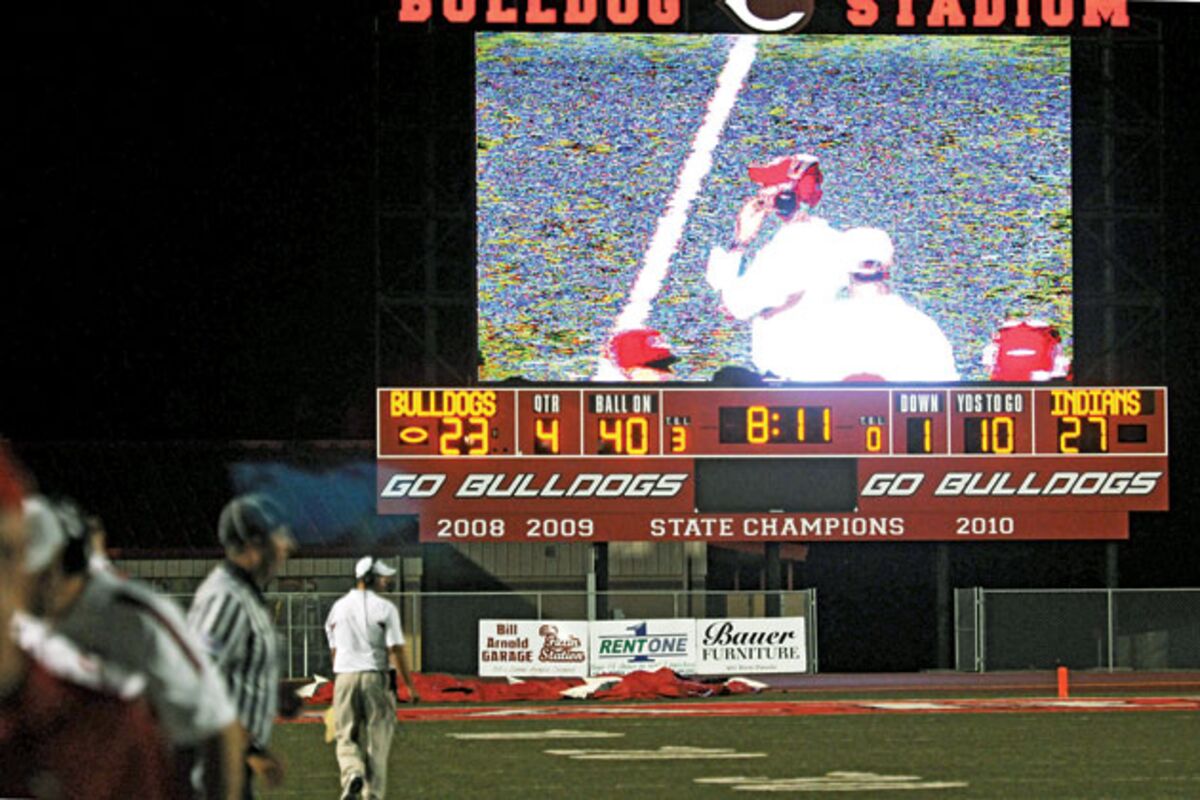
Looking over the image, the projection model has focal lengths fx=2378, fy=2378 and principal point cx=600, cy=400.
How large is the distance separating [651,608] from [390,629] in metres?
24.5

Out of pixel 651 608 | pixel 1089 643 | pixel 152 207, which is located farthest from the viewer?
pixel 152 207

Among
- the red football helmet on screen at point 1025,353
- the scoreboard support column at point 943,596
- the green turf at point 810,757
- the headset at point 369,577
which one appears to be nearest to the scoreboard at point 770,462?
the red football helmet on screen at point 1025,353

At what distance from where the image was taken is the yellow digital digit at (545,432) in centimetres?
2981

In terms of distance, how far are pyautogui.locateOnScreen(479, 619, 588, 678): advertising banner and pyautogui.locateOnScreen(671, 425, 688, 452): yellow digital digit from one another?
3177mm

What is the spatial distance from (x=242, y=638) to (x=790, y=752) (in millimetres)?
12722

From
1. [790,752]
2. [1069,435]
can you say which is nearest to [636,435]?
[1069,435]

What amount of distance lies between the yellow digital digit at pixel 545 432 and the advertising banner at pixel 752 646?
158 inches

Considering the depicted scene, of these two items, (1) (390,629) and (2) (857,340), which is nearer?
(1) (390,629)

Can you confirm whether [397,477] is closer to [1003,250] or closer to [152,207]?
[1003,250]

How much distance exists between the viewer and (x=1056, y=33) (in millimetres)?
33594

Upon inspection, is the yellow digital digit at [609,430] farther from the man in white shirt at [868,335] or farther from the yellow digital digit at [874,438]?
the yellow digital digit at [874,438]

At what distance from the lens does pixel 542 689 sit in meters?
29.5

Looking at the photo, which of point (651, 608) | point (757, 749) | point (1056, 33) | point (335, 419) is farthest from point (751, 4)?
point (335, 419)

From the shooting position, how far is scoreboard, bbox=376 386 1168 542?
29.9 meters
